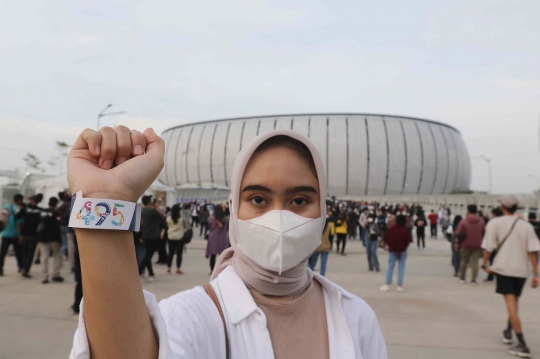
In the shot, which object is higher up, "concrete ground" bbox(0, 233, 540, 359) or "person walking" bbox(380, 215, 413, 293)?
"person walking" bbox(380, 215, 413, 293)

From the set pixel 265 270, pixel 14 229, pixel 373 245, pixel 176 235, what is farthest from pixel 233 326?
pixel 14 229

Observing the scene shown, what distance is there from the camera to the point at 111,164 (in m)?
0.85

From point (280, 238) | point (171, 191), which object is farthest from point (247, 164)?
point (171, 191)

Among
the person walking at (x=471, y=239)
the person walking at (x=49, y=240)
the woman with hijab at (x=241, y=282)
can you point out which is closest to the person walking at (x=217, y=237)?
the person walking at (x=49, y=240)

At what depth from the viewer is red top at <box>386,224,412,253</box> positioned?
7377 millimetres

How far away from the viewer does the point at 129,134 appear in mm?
865

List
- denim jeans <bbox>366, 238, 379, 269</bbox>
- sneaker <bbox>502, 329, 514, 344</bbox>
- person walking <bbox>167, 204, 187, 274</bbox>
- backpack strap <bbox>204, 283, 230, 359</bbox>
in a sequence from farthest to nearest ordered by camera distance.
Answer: denim jeans <bbox>366, 238, 379, 269</bbox>, person walking <bbox>167, 204, 187, 274</bbox>, sneaker <bbox>502, 329, 514, 344</bbox>, backpack strap <bbox>204, 283, 230, 359</bbox>

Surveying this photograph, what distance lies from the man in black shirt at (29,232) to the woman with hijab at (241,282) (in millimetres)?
7644

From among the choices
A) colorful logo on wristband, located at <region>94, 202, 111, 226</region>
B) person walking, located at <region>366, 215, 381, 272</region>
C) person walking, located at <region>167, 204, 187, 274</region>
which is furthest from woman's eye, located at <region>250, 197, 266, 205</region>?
person walking, located at <region>366, 215, 381, 272</region>

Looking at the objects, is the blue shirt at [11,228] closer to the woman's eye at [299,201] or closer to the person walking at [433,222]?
the woman's eye at [299,201]

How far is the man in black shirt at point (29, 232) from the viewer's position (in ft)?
25.0

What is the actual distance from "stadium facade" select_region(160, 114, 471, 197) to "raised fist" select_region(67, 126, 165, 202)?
59287 mm

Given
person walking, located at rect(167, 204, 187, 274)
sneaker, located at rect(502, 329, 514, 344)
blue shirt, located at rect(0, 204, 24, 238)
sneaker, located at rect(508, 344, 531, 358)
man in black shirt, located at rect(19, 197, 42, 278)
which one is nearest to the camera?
sneaker, located at rect(508, 344, 531, 358)

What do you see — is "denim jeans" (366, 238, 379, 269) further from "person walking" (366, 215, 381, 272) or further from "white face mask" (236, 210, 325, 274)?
"white face mask" (236, 210, 325, 274)
